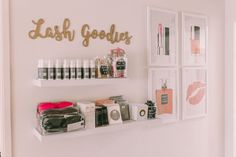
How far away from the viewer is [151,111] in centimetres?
175

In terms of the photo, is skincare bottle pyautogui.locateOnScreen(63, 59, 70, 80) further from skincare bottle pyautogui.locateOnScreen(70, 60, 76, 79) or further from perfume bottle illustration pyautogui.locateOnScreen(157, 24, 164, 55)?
perfume bottle illustration pyautogui.locateOnScreen(157, 24, 164, 55)

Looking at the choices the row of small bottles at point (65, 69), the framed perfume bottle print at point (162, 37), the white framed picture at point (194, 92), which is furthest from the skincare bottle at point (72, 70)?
the white framed picture at point (194, 92)

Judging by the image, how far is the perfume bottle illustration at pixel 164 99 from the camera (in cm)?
192

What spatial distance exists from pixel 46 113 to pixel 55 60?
12.2 inches

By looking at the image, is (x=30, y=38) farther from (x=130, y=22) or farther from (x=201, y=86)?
(x=201, y=86)

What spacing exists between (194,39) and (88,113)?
4.05ft

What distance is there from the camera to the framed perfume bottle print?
6.13 feet

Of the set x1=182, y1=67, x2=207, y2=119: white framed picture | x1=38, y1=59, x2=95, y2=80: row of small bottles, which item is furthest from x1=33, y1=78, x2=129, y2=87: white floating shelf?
x1=182, y1=67, x2=207, y2=119: white framed picture

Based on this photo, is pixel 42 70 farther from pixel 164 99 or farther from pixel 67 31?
pixel 164 99

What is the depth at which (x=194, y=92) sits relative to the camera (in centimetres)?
219

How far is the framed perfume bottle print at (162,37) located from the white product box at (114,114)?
1.60ft
